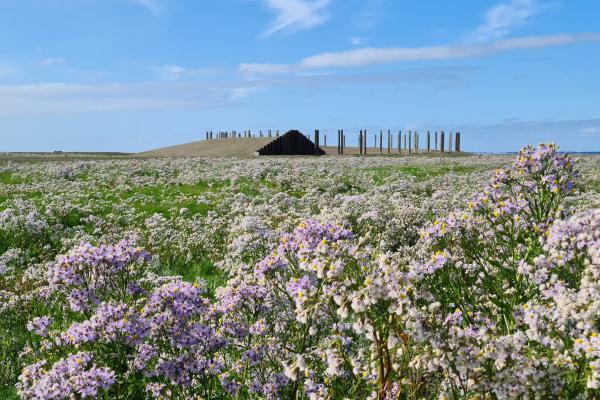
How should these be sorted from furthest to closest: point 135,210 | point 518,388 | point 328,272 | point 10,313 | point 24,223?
point 135,210 < point 24,223 < point 10,313 < point 328,272 < point 518,388

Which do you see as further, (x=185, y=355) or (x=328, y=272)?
(x=185, y=355)

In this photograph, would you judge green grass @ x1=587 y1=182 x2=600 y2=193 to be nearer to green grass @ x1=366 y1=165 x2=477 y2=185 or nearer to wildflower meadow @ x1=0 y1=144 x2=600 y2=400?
green grass @ x1=366 y1=165 x2=477 y2=185

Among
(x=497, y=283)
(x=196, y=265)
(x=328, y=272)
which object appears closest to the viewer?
(x=328, y=272)

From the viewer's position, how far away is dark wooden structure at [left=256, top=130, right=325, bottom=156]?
73000 millimetres

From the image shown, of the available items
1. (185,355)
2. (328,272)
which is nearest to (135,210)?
(185,355)

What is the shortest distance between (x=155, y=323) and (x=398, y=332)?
257 cm

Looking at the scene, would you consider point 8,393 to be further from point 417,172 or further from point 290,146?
point 290,146

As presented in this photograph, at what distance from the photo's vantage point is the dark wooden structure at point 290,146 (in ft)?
240

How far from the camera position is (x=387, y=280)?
3668mm

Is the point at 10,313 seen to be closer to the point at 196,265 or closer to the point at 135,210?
the point at 196,265

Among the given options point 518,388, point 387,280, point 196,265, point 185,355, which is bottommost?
point 196,265

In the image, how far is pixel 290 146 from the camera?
79.3 meters

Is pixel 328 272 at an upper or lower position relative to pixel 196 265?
upper

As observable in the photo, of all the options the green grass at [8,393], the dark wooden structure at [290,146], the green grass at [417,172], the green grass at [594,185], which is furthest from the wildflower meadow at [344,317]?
the dark wooden structure at [290,146]
